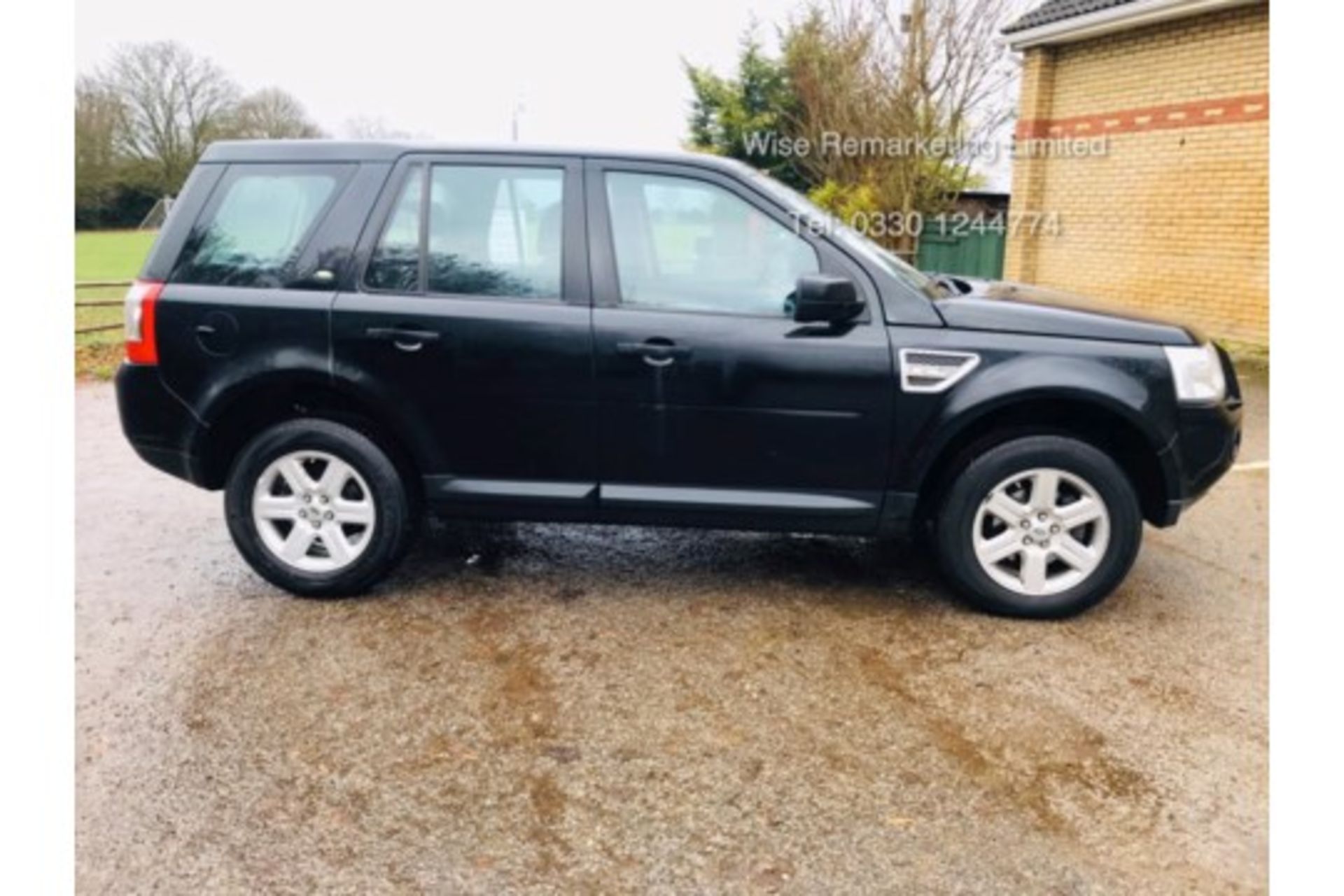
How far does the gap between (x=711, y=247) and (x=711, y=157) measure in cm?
42

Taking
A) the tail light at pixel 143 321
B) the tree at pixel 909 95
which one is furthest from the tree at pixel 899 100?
the tail light at pixel 143 321

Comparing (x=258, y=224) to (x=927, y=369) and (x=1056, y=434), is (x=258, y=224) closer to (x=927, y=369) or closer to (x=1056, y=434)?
(x=927, y=369)

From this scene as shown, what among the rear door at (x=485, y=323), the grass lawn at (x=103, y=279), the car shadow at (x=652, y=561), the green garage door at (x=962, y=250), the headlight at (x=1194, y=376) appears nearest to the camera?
the headlight at (x=1194, y=376)

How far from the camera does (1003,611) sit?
→ 12.8 feet

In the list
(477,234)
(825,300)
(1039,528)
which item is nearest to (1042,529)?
(1039,528)

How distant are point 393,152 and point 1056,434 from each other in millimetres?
2895

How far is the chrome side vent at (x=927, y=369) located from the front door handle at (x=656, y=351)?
0.83m

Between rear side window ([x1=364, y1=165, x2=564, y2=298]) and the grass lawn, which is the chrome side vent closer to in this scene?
rear side window ([x1=364, y1=165, x2=564, y2=298])

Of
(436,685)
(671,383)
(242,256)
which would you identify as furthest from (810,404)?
(242,256)

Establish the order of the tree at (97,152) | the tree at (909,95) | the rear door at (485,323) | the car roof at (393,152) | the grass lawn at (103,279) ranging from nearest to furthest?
1. the rear door at (485,323)
2. the car roof at (393,152)
3. the grass lawn at (103,279)
4. the tree at (909,95)
5. the tree at (97,152)

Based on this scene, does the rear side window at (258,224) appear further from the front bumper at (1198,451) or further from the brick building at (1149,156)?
the brick building at (1149,156)

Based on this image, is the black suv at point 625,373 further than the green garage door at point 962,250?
No

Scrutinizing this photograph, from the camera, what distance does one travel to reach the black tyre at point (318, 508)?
3.95m

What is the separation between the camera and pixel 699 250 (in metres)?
3.85
